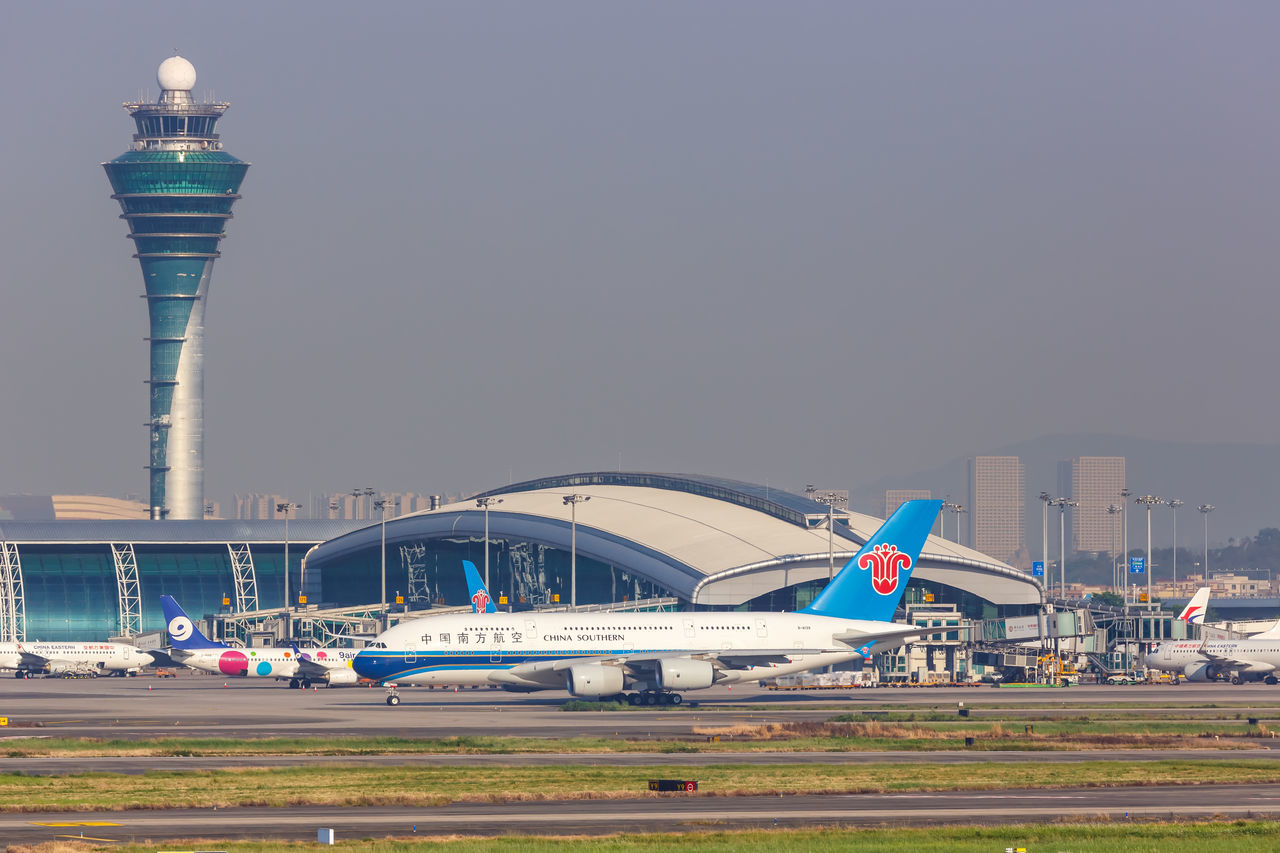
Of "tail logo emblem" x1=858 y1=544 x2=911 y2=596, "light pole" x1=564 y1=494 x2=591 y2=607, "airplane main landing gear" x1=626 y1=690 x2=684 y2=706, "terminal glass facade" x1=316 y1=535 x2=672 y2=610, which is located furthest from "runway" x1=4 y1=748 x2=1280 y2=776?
"terminal glass facade" x1=316 y1=535 x2=672 y2=610

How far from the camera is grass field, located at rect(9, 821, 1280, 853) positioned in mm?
29266

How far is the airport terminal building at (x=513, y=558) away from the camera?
13338 centimetres

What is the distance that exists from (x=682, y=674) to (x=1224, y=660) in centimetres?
4538

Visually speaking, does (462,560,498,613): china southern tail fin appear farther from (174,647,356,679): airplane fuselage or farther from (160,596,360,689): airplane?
(174,647,356,679): airplane fuselage

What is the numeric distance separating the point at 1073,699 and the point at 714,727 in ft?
89.2

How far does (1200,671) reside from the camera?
340 ft

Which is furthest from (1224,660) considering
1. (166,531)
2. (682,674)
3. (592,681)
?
(166,531)

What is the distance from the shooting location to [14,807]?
116 ft

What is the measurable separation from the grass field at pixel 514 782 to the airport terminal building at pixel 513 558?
84.1m

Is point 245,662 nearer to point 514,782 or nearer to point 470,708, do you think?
point 470,708

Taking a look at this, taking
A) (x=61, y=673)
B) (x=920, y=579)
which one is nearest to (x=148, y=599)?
(x=61, y=673)

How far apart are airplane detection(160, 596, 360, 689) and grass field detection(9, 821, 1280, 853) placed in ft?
205

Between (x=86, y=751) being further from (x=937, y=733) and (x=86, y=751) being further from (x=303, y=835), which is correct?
(x=937, y=733)

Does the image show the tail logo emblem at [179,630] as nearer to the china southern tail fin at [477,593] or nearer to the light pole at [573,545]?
the china southern tail fin at [477,593]
